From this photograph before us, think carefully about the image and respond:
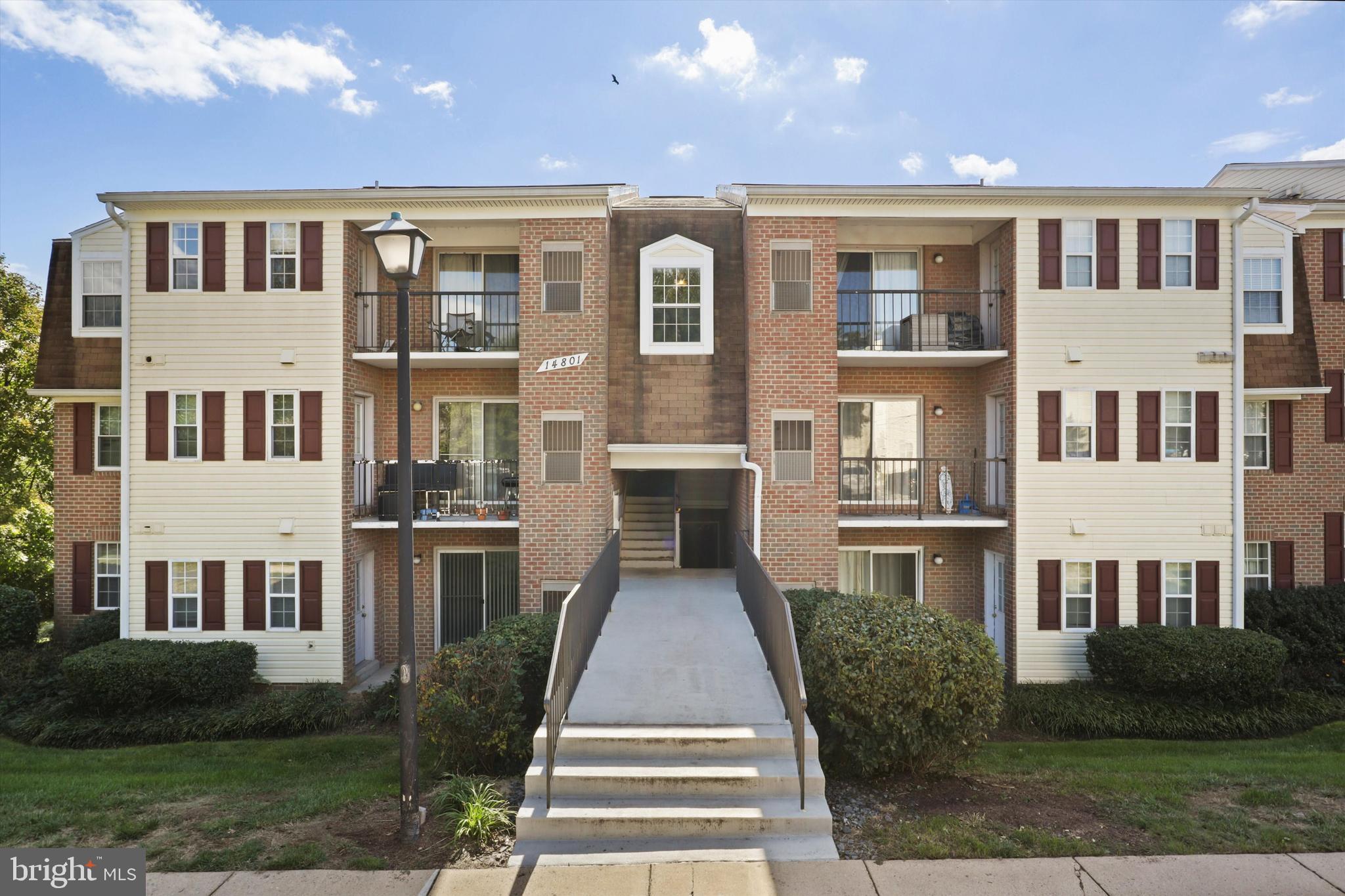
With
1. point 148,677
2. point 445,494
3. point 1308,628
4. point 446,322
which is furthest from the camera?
point 445,494

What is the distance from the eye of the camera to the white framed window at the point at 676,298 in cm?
1347

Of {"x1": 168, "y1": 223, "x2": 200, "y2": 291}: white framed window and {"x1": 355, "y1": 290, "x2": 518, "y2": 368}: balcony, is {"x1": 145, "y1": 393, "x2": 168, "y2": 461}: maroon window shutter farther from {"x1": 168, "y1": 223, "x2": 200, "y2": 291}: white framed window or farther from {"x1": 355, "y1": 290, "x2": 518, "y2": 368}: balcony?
{"x1": 355, "y1": 290, "x2": 518, "y2": 368}: balcony

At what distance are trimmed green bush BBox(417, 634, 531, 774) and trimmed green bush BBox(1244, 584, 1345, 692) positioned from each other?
14288mm

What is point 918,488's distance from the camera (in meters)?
14.1

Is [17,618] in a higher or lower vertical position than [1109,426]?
lower

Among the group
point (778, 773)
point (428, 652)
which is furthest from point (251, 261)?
point (778, 773)

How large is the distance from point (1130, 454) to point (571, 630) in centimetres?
1121

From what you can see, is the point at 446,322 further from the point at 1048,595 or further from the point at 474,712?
Result: the point at 1048,595

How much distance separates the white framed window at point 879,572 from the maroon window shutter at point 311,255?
11.6 m

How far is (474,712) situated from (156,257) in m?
11.2

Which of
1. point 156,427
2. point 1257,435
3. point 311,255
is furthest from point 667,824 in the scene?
point 1257,435

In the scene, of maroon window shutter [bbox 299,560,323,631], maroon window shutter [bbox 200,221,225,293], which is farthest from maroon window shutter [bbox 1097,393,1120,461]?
maroon window shutter [bbox 200,221,225,293]

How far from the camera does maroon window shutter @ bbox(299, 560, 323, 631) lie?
13.1 meters

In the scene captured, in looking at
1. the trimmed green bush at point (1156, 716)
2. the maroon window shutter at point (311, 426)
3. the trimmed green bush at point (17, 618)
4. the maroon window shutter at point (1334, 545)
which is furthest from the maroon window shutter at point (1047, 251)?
the trimmed green bush at point (17, 618)
